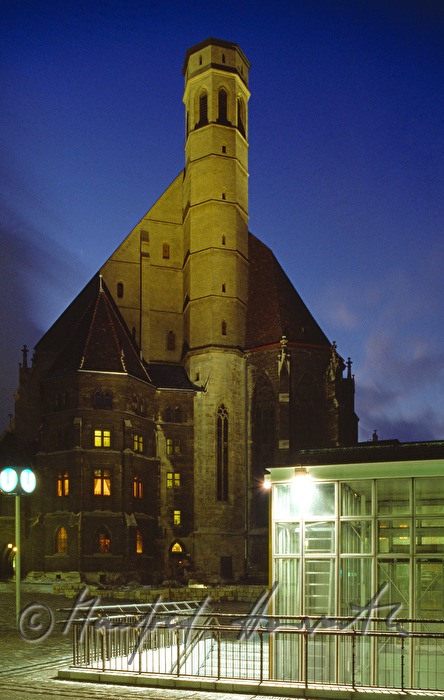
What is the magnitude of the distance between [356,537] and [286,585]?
1.78 meters

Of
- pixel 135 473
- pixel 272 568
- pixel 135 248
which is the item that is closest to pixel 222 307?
pixel 135 248

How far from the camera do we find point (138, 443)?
178 feet

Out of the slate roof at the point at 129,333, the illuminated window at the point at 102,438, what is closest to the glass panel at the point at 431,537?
the illuminated window at the point at 102,438

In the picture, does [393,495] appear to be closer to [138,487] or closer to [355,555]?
[355,555]

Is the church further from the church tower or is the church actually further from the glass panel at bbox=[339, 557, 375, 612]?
the glass panel at bbox=[339, 557, 375, 612]

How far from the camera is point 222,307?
193 feet

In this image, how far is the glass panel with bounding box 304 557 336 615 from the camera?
18188 millimetres

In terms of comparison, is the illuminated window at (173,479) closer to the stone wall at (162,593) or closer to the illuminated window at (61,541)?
the illuminated window at (61,541)

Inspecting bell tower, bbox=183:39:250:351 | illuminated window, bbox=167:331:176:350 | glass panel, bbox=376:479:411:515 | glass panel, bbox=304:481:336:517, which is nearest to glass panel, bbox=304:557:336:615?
glass panel, bbox=304:481:336:517

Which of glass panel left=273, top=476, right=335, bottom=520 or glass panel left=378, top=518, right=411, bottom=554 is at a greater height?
glass panel left=273, top=476, right=335, bottom=520

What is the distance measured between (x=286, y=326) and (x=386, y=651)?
135 ft

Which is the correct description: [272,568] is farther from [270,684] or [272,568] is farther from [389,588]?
[270,684]

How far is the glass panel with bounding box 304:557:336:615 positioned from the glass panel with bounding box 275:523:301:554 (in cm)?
55

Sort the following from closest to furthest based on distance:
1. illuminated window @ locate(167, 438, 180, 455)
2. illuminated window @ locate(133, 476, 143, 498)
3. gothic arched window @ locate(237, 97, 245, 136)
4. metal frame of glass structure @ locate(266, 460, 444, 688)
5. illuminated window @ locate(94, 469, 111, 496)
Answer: metal frame of glass structure @ locate(266, 460, 444, 688) → illuminated window @ locate(94, 469, 111, 496) → illuminated window @ locate(133, 476, 143, 498) → illuminated window @ locate(167, 438, 180, 455) → gothic arched window @ locate(237, 97, 245, 136)
